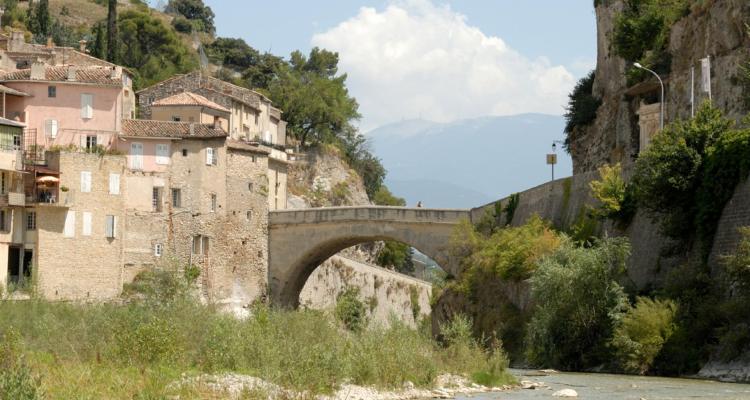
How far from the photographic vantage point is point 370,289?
83.6 metres

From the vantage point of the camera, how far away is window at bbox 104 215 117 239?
67.4m

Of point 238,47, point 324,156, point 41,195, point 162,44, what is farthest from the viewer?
point 238,47

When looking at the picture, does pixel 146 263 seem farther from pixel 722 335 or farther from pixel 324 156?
pixel 722 335

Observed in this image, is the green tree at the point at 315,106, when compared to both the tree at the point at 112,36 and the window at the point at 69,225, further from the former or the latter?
the window at the point at 69,225

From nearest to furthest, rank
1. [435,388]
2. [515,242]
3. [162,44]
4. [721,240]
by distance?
[435,388], [721,240], [515,242], [162,44]

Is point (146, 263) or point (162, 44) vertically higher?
point (162, 44)

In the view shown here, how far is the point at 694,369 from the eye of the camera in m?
40.2

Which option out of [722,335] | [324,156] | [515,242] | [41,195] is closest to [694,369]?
[722,335]

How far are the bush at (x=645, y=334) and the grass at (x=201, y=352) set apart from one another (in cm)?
430

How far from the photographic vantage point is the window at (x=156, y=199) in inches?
2736

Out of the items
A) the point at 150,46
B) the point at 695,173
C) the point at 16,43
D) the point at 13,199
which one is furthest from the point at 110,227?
the point at 150,46

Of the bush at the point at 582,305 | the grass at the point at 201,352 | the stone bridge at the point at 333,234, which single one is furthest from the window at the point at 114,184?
the bush at the point at 582,305

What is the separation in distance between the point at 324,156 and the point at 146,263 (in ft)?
79.8

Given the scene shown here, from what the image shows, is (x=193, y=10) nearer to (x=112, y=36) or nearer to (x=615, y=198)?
(x=112, y=36)
